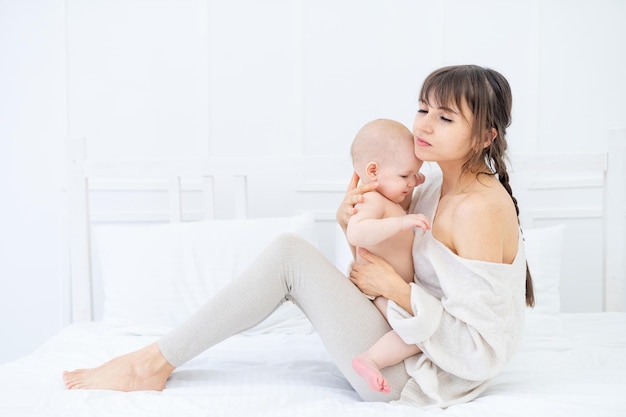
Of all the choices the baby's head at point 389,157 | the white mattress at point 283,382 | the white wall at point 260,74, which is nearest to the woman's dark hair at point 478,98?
the baby's head at point 389,157

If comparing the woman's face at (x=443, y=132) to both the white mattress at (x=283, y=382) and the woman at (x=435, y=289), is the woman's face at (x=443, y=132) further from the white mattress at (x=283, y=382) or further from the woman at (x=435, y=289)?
the white mattress at (x=283, y=382)

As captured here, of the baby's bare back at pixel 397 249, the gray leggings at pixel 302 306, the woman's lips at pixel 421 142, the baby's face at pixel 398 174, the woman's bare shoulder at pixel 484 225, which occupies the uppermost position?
the woman's lips at pixel 421 142

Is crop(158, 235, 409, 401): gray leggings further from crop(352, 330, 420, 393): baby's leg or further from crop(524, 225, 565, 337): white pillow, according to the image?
crop(524, 225, 565, 337): white pillow

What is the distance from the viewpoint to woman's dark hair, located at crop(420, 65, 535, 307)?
141 centimetres

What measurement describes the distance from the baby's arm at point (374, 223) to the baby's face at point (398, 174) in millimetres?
29

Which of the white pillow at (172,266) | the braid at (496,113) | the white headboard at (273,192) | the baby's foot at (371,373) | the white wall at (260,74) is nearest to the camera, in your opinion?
the baby's foot at (371,373)

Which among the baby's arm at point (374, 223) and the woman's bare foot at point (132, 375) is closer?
the baby's arm at point (374, 223)

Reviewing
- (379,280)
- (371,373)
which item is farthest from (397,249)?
(371,373)

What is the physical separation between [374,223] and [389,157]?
0.18 metres

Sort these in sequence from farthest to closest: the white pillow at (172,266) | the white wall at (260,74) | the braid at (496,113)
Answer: the white wall at (260,74), the white pillow at (172,266), the braid at (496,113)

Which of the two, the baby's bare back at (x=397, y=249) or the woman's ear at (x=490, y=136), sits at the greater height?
the woman's ear at (x=490, y=136)

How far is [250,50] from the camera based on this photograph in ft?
8.66

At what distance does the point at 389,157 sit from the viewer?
58.6 inches

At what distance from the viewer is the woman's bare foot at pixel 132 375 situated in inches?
59.1
